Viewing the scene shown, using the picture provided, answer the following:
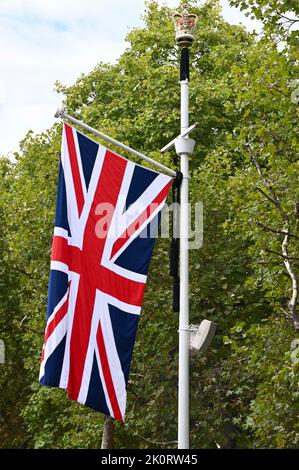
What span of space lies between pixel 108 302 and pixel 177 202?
222 centimetres

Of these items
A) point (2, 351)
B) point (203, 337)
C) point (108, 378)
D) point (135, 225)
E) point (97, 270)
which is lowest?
point (108, 378)

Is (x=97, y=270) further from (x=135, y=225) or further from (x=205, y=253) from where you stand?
(x=205, y=253)

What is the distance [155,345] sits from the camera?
2308cm

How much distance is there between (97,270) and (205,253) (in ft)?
44.0

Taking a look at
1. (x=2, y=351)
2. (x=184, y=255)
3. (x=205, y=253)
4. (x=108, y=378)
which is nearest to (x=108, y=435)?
(x=205, y=253)

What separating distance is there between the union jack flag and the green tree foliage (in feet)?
11.3

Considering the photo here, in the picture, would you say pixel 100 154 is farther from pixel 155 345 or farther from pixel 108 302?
pixel 155 345

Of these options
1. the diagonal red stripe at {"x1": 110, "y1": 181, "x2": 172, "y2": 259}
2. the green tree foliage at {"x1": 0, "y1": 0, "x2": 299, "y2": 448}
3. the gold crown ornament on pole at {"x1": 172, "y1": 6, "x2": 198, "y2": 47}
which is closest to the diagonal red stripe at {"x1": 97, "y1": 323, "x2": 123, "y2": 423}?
the diagonal red stripe at {"x1": 110, "y1": 181, "x2": 172, "y2": 259}

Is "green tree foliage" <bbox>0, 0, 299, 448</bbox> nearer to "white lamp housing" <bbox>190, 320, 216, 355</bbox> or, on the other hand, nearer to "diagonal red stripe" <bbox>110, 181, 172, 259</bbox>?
"white lamp housing" <bbox>190, 320, 216, 355</bbox>

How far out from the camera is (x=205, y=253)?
2394 cm

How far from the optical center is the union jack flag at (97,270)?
10445 millimetres

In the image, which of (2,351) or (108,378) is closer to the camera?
(108,378)

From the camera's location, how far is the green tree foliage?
17453 millimetres
